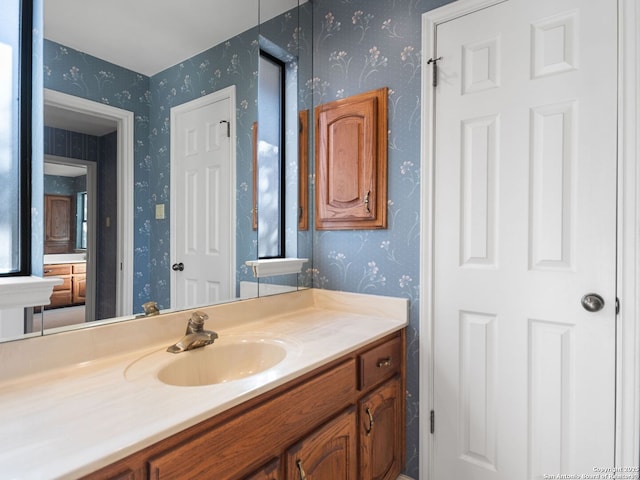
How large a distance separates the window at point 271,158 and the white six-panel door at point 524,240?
776mm

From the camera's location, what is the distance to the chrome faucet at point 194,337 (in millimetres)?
1180

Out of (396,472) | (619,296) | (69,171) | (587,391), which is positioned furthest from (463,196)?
(69,171)

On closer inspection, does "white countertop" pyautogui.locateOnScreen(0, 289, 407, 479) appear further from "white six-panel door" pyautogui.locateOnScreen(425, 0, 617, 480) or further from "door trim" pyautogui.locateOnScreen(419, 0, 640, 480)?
"door trim" pyautogui.locateOnScreen(419, 0, 640, 480)

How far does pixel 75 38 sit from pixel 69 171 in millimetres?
403

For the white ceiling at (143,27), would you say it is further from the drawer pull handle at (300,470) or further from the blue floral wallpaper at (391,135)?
the drawer pull handle at (300,470)

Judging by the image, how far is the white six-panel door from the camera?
3.96 feet

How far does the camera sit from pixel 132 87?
124cm

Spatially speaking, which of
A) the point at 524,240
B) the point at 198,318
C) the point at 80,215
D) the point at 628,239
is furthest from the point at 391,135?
the point at 80,215

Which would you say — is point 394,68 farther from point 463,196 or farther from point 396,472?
point 396,472

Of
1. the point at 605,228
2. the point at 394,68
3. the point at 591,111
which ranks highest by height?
the point at 394,68

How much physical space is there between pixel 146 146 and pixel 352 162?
925 millimetres

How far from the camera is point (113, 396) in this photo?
2.79 feet

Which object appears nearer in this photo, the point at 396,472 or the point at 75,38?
the point at 75,38

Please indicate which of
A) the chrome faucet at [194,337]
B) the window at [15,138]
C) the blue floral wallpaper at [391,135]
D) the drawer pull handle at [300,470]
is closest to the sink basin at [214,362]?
the chrome faucet at [194,337]
